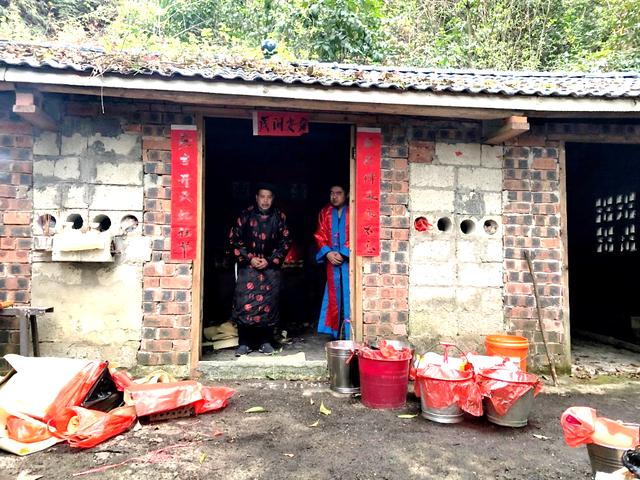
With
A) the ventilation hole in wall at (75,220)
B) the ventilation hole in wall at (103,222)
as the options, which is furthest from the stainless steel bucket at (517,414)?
the ventilation hole in wall at (75,220)

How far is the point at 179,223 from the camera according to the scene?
4.84 m

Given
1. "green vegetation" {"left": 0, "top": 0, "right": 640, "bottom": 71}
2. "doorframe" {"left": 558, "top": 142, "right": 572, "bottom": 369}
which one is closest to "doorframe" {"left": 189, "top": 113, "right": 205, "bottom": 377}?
"doorframe" {"left": 558, "top": 142, "right": 572, "bottom": 369}

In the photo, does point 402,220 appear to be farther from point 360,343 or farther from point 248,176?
point 248,176

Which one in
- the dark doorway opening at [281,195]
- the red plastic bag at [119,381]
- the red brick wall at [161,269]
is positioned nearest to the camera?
the red plastic bag at [119,381]

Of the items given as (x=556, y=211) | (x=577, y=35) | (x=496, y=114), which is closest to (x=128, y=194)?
(x=496, y=114)

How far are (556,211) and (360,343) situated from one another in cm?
280

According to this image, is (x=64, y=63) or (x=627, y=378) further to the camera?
(x=627, y=378)

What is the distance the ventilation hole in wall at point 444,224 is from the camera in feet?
17.1

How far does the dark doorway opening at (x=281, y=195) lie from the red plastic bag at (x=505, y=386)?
13.0ft

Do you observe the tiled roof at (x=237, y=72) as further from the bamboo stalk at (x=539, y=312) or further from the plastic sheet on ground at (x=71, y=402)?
the plastic sheet on ground at (x=71, y=402)

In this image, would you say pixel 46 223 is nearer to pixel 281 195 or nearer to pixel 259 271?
pixel 259 271

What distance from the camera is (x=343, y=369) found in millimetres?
4469

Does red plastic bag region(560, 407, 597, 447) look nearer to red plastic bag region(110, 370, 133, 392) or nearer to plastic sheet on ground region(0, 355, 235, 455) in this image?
plastic sheet on ground region(0, 355, 235, 455)

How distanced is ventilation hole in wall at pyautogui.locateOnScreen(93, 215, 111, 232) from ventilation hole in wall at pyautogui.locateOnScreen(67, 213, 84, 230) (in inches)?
6.6
